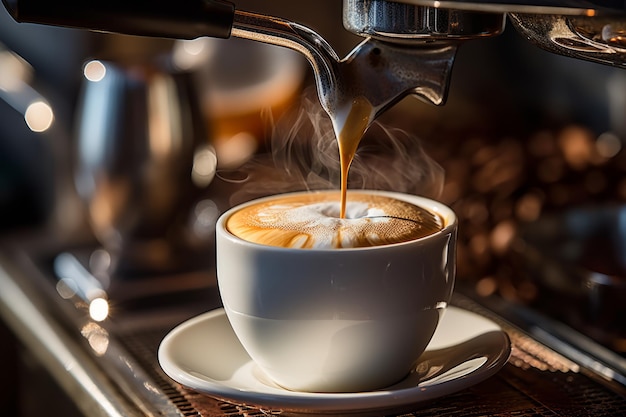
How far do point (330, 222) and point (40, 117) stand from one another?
0.63m

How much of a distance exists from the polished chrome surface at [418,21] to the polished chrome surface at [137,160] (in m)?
0.38

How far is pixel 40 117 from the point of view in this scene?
107cm

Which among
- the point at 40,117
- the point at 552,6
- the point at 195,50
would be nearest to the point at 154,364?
the point at 552,6

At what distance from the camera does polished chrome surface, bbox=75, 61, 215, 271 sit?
0.85 meters

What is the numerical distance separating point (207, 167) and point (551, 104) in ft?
1.67

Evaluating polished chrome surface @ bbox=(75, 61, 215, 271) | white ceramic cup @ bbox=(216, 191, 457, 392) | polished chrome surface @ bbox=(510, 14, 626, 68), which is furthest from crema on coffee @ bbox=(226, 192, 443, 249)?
polished chrome surface @ bbox=(75, 61, 215, 271)

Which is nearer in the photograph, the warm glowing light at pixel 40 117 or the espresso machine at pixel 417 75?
the espresso machine at pixel 417 75

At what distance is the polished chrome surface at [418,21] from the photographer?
0.50m

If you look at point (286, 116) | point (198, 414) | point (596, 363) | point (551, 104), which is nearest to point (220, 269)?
point (198, 414)

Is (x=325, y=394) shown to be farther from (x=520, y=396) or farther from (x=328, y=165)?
(x=328, y=165)

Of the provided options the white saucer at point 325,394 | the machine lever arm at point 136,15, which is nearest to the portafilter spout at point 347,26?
the machine lever arm at point 136,15

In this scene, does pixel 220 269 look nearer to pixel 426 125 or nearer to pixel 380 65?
pixel 380 65

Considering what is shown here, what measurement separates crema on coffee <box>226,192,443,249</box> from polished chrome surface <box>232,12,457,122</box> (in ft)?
0.20

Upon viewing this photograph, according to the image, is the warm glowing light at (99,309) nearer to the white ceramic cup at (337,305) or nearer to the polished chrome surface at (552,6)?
the white ceramic cup at (337,305)
